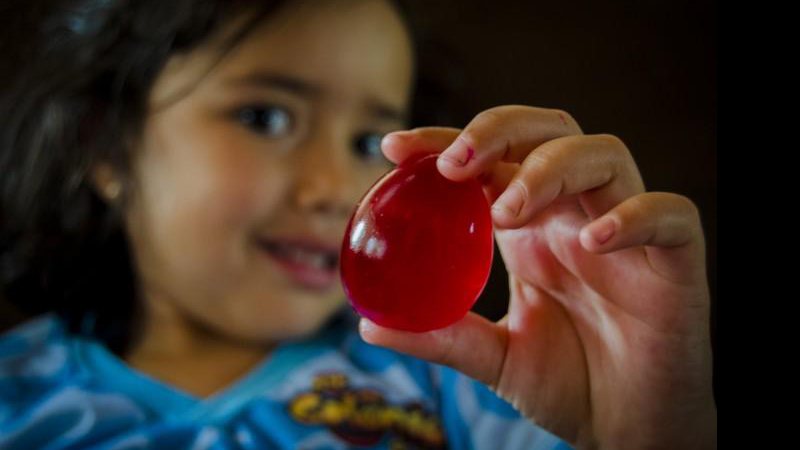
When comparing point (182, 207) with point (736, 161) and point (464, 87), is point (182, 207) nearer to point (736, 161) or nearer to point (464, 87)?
point (464, 87)

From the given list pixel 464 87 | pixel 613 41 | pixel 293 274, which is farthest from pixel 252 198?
pixel 613 41

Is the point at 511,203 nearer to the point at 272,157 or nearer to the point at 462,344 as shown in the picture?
the point at 462,344

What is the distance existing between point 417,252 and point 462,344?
0.11 metres

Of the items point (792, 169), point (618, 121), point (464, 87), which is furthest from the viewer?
point (464, 87)

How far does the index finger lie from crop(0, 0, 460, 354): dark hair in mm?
311

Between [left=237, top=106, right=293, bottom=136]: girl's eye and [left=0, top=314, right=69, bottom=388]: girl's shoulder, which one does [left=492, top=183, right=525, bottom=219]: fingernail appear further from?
[left=0, top=314, right=69, bottom=388]: girl's shoulder

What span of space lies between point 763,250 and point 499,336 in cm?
15

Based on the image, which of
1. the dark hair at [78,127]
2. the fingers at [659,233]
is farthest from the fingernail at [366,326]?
the dark hair at [78,127]

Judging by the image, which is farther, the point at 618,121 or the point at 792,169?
the point at 618,121

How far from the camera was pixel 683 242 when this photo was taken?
1.05 feet

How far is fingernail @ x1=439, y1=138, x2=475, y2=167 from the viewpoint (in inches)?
11.7

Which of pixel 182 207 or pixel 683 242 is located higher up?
pixel 683 242

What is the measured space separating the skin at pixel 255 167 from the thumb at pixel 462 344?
197 millimetres

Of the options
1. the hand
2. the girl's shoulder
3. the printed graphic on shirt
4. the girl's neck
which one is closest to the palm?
the hand
